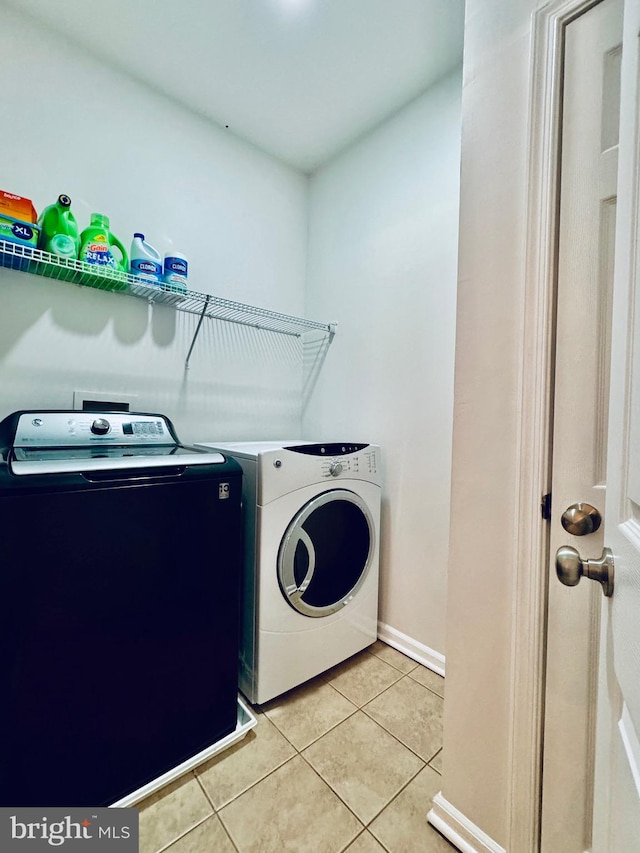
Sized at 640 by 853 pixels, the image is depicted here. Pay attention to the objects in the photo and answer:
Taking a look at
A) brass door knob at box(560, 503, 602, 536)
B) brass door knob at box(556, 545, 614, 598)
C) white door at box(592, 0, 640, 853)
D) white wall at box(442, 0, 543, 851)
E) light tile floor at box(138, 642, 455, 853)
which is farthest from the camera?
light tile floor at box(138, 642, 455, 853)

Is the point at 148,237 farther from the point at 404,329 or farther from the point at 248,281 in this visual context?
the point at 404,329

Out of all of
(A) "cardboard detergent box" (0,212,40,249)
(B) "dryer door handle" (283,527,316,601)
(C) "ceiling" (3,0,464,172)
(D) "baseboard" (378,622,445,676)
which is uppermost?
(C) "ceiling" (3,0,464,172)

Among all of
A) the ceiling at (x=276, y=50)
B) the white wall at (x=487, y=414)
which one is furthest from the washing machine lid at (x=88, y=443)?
the ceiling at (x=276, y=50)

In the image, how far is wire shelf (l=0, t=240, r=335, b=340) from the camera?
127 cm

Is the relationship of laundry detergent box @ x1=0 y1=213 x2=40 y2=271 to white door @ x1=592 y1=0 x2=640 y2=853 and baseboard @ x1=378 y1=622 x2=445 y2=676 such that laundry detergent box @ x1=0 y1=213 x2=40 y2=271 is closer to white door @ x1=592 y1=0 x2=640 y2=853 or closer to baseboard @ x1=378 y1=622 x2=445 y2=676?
white door @ x1=592 y1=0 x2=640 y2=853

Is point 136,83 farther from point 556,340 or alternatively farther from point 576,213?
point 556,340

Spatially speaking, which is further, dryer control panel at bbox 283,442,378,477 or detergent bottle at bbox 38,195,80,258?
dryer control panel at bbox 283,442,378,477

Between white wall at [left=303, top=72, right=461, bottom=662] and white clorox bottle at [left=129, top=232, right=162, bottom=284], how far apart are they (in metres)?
0.99

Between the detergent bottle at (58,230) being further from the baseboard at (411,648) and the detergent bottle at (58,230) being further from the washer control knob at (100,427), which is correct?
the baseboard at (411,648)

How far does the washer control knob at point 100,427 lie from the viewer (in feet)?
4.41

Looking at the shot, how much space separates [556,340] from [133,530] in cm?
117

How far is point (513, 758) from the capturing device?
0.84 m

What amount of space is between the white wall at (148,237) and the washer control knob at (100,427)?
280 millimetres
